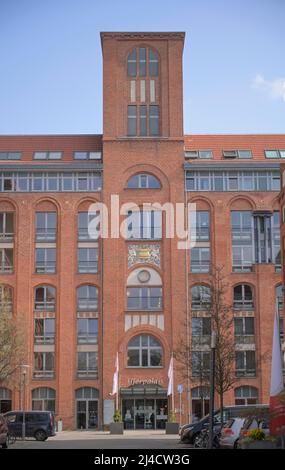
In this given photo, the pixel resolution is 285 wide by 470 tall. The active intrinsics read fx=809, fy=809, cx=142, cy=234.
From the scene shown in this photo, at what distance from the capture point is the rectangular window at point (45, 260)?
6425cm

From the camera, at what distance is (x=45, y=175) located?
65.5 metres

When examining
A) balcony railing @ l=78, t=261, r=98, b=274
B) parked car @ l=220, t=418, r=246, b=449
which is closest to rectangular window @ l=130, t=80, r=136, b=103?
balcony railing @ l=78, t=261, r=98, b=274

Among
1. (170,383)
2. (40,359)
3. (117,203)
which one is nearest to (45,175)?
(117,203)

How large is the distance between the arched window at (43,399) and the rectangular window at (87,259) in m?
9.76

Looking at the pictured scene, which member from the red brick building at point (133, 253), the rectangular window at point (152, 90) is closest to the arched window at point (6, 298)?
the red brick building at point (133, 253)

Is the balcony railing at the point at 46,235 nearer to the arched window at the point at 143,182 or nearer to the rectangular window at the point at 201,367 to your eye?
the arched window at the point at 143,182

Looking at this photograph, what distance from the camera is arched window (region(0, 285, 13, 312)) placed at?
180 feet

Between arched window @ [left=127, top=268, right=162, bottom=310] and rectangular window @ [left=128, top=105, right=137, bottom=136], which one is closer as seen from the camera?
arched window @ [left=127, top=268, right=162, bottom=310]

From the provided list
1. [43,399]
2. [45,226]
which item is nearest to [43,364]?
[43,399]

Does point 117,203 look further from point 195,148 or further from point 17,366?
point 17,366

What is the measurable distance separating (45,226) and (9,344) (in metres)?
16.1

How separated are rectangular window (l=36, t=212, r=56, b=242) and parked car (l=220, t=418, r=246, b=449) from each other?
35509mm

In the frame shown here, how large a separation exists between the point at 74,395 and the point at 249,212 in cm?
2005

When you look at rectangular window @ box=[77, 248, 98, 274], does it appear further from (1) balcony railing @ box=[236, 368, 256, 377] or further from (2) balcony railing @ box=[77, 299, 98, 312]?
(1) balcony railing @ box=[236, 368, 256, 377]
